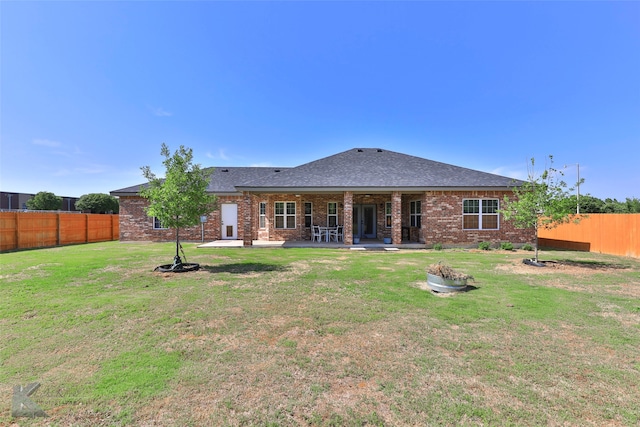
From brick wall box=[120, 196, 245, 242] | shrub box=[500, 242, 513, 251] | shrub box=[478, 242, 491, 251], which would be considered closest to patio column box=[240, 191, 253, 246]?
brick wall box=[120, 196, 245, 242]

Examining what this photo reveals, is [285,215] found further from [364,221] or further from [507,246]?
[507,246]

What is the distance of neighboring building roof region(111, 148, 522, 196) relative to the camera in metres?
14.7

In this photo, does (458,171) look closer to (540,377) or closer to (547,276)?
(547,276)

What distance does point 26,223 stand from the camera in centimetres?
1548

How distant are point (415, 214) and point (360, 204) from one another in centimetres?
340

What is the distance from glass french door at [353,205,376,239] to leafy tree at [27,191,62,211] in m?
49.0

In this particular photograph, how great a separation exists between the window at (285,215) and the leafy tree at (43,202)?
4512cm

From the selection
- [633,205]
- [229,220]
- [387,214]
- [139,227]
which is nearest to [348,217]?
[387,214]

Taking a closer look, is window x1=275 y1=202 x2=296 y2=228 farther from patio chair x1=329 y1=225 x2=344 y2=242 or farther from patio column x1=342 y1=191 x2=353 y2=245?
patio column x1=342 y1=191 x2=353 y2=245

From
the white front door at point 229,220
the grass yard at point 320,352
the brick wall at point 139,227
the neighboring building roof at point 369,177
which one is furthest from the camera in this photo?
the white front door at point 229,220

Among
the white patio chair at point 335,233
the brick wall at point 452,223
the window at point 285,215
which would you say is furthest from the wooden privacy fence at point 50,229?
the brick wall at point 452,223

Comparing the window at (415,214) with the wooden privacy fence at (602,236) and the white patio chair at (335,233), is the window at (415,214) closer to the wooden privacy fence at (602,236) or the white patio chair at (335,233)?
the white patio chair at (335,233)

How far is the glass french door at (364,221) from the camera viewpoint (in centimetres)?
1853

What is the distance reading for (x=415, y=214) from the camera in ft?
56.7
